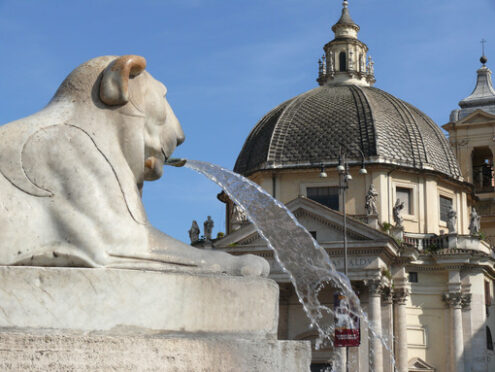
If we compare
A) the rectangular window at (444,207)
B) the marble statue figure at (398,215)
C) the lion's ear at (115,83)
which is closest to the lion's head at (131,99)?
the lion's ear at (115,83)

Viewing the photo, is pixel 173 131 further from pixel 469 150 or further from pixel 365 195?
pixel 469 150

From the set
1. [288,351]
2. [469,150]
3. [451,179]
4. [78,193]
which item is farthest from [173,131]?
[469,150]

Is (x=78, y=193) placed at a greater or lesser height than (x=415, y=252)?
lesser

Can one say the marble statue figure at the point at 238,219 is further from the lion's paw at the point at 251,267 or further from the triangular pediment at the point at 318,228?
the lion's paw at the point at 251,267

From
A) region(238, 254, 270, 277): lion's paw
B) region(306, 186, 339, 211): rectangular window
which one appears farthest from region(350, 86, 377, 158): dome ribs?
region(238, 254, 270, 277): lion's paw

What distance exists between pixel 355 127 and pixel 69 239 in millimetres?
43064

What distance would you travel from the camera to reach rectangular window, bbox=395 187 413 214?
152 feet

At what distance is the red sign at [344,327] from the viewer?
29.3m

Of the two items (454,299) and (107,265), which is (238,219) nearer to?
(454,299)

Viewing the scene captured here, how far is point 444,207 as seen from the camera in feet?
159

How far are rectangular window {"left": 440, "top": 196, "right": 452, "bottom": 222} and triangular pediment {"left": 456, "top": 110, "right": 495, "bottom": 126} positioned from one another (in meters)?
10.0

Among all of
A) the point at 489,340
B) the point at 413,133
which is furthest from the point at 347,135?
the point at 489,340

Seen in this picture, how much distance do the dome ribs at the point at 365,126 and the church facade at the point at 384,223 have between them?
0.18 feet

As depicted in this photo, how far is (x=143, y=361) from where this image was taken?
4.17m
